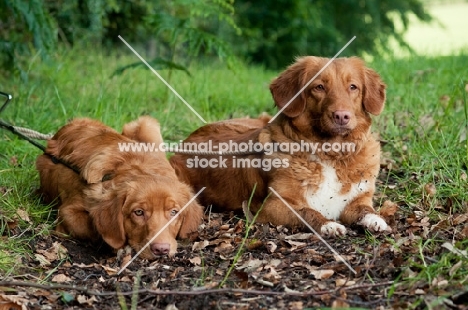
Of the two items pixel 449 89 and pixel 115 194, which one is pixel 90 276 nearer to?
pixel 115 194

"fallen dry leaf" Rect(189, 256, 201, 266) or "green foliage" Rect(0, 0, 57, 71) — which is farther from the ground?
"green foliage" Rect(0, 0, 57, 71)

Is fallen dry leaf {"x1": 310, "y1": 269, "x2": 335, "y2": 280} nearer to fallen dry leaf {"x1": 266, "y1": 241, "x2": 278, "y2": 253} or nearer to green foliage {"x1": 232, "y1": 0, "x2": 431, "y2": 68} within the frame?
fallen dry leaf {"x1": 266, "y1": 241, "x2": 278, "y2": 253}

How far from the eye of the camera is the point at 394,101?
27.1 ft

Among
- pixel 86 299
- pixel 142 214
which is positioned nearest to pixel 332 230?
pixel 142 214

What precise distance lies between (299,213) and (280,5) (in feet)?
28.3

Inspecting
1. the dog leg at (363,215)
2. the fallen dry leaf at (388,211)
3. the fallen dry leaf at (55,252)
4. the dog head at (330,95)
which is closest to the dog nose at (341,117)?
the dog head at (330,95)

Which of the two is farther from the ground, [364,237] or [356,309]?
[356,309]

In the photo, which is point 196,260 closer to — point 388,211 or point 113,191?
point 113,191

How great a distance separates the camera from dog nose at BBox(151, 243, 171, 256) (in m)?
4.70

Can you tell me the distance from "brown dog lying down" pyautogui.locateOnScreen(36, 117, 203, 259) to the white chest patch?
2.97 feet

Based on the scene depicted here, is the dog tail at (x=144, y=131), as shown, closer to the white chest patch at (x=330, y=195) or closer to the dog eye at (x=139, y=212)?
the dog eye at (x=139, y=212)

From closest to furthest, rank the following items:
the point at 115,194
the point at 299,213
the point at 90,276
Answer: the point at 90,276
the point at 115,194
the point at 299,213

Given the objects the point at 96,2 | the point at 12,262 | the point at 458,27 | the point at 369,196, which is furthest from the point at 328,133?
the point at 458,27

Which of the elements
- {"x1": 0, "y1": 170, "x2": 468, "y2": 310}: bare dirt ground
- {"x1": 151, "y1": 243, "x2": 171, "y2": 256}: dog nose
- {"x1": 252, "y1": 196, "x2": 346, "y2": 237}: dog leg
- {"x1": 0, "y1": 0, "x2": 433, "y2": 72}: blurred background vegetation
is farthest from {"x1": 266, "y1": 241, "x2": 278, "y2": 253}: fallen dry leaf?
{"x1": 0, "y1": 0, "x2": 433, "y2": 72}: blurred background vegetation
